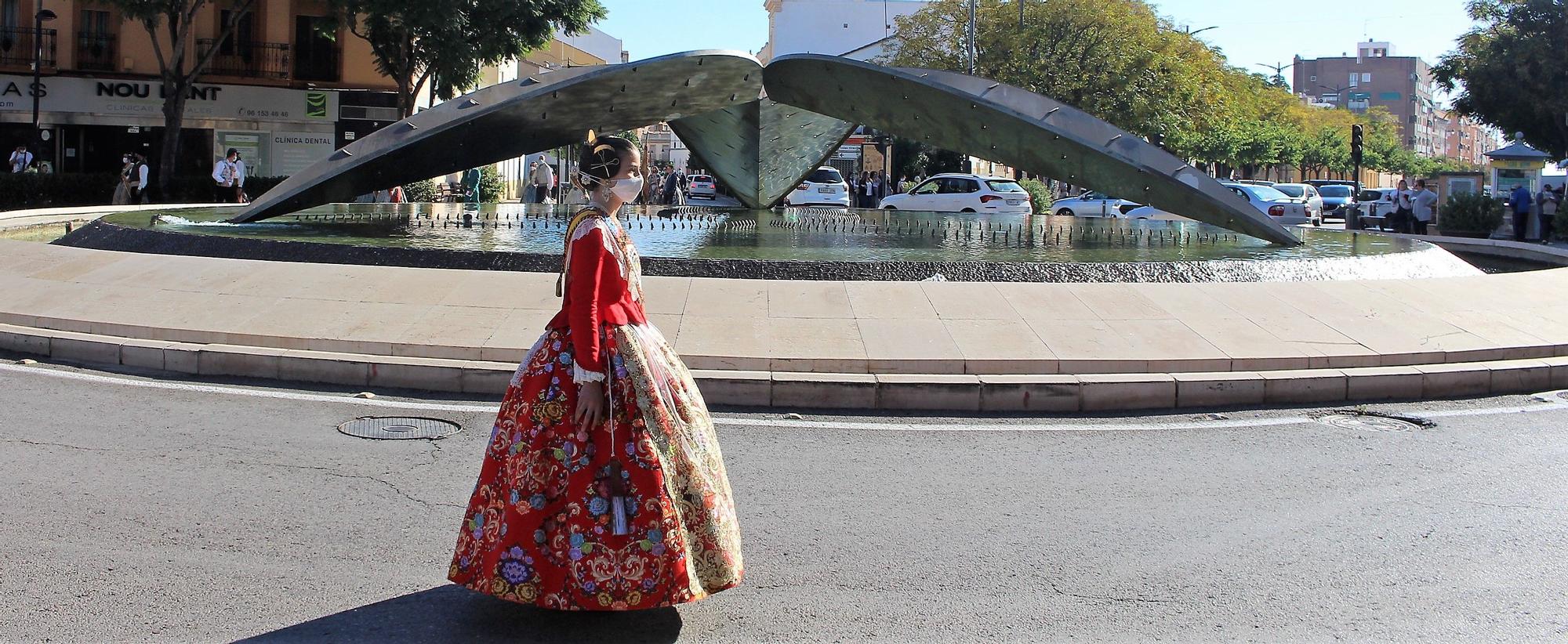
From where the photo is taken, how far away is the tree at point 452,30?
34.9m

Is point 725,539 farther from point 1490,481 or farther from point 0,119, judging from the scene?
point 0,119

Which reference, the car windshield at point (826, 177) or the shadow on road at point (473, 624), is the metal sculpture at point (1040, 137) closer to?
the shadow on road at point (473, 624)

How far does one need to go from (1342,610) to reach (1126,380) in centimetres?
400

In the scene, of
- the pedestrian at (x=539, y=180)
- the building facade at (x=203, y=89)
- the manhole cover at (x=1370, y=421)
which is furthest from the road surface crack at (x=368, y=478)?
the building facade at (x=203, y=89)

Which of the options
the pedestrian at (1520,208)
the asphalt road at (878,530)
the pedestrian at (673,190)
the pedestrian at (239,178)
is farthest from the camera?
the pedestrian at (673,190)

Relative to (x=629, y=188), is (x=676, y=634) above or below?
below

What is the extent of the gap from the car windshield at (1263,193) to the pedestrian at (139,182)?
86.7ft

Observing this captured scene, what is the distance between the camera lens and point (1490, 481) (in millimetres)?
6613

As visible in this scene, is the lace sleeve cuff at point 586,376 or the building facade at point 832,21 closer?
the lace sleeve cuff at point 586,376

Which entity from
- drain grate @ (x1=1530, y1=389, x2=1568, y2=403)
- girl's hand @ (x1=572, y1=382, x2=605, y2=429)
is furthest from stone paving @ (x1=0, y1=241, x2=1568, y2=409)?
girl's hand @ (x1=572, y1=382, x2=605, y2=429)

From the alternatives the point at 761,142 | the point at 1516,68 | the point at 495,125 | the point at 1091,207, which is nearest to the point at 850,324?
the point at 495,125

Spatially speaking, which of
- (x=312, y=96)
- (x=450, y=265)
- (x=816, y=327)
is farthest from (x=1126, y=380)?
(x=312, y=96)

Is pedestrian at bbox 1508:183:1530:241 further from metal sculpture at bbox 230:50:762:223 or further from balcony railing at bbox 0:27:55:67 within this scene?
balcony railing at bbox 0:27:55:67

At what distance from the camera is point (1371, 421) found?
8211mm
